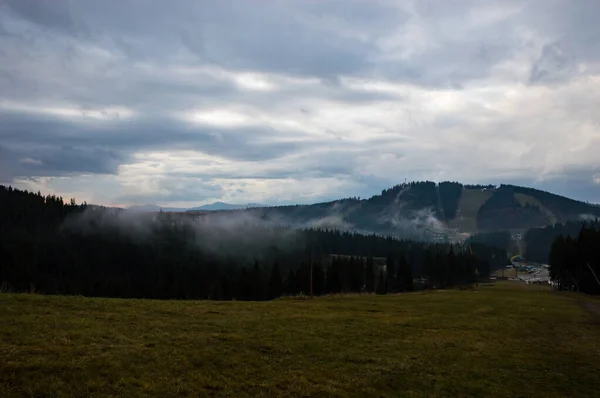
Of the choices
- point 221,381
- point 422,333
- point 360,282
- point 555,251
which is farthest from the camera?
point 360,282

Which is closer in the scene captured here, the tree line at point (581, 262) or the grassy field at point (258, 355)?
the grassy field at point (258, 355)

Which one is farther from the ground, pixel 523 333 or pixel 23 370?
pixel 23 370

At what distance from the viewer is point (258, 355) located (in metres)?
21.4

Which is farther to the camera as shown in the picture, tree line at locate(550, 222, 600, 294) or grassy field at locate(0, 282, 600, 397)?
tree line at locate(550, 222, 600, 294)

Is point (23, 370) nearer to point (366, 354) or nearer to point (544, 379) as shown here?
point (366, 354)

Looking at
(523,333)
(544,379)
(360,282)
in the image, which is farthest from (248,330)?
(360,282)

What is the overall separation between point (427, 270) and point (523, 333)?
420 ft

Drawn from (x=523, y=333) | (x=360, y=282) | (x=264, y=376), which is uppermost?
(x=264, y=376)

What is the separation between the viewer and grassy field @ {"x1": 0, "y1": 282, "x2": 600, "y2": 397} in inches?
631

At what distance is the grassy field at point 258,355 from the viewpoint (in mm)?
16031

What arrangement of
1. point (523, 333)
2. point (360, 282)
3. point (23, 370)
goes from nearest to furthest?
point (23, 370) → point (523, 333) → point (360, 282)

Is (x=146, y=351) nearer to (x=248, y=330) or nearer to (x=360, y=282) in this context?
(x=248, y=330)

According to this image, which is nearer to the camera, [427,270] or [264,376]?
[264,376]

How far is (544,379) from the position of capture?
22172 millimetres
